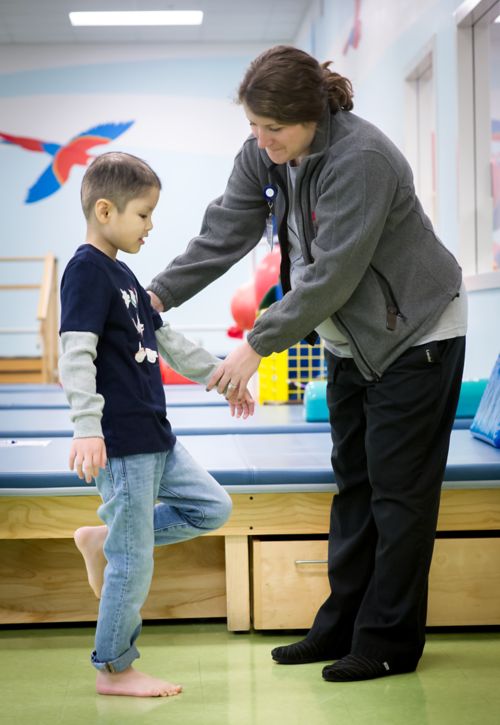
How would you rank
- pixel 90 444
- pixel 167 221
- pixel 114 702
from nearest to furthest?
pixel 90 444, pixel 114 702, pixel 167 221

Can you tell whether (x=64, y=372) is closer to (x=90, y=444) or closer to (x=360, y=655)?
(x=90, y=444)

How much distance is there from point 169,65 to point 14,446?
6.83 metres

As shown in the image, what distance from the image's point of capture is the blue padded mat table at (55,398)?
420cm

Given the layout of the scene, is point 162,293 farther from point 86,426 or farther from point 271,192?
point 86,426

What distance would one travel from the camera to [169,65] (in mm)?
8758

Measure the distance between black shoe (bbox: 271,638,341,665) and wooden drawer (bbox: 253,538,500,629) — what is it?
19 cm

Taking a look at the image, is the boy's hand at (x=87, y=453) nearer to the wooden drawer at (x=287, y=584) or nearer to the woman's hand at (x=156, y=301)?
the woman's hand at (x=156, y=301)

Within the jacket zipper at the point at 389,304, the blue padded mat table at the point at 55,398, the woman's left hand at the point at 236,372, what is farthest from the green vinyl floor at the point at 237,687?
the blue padded mat table at the point at 55,398

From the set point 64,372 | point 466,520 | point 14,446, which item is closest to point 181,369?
point 64,372

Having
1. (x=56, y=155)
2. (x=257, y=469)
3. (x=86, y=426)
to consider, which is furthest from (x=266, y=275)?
(x=56, y=155)

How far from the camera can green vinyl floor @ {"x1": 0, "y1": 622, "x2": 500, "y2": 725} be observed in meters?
1.66

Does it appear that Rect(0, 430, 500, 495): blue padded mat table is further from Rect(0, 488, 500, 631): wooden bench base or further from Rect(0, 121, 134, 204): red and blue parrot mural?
Rect(0, 121, 134, 204): red and blue parrot mural

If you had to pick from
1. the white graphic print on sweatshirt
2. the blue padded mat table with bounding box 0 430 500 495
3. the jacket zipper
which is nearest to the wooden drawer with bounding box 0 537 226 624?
the blue padded mat table with bounding box 0 430 500 495

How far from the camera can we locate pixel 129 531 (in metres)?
1.70
